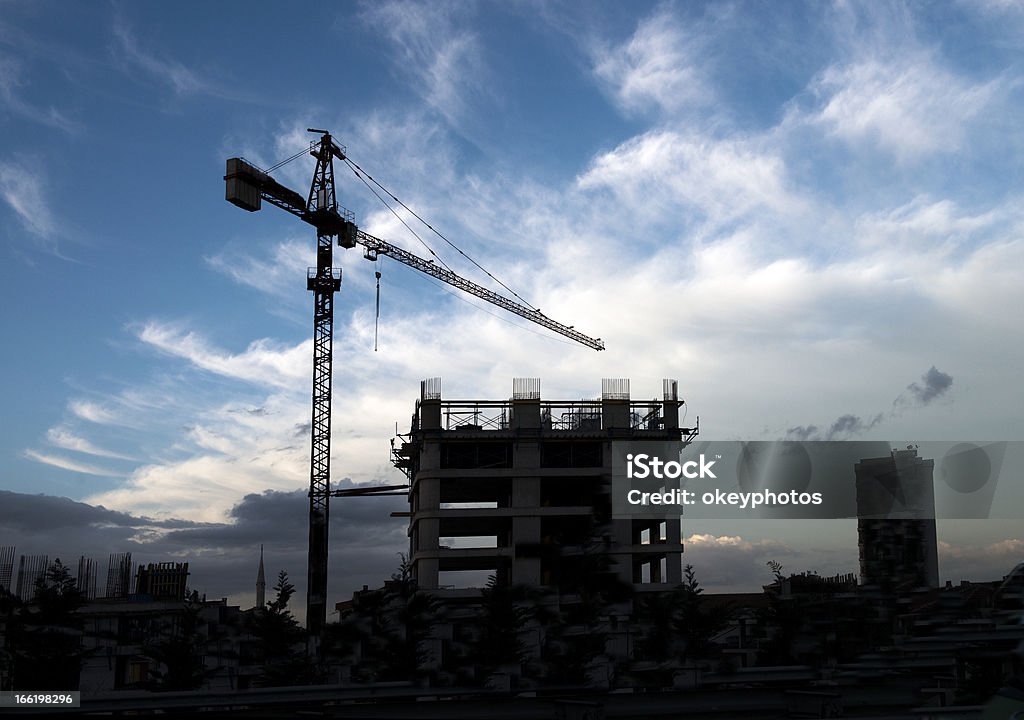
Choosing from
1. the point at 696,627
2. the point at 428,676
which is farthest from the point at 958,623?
the point at 696,627

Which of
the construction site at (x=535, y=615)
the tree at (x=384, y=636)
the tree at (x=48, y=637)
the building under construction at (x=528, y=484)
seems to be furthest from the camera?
the building under construction at (x=528, y=484)

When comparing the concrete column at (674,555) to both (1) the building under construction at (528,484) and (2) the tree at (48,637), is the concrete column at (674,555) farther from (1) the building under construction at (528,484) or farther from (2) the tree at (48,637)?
(2) the tree at (48,637)

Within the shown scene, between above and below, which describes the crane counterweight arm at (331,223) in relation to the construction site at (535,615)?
above

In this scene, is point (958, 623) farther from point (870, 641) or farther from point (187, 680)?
point (187, 680)

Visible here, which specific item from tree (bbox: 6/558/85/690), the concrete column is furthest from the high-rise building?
tree (bbox: 6/558/85/690)

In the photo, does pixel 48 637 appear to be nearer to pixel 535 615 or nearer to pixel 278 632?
pixel 278 632

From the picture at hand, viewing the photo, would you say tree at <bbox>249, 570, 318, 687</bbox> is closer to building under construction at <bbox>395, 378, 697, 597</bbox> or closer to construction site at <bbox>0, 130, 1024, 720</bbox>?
construction site at <bbox>0, 130, 1024, 720</bbox>

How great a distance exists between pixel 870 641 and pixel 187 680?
23708mm

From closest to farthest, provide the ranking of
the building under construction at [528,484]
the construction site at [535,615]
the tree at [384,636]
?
1. the construction site at [535,615]
2. the tree at [384,636]
3. the building under construction at [528,484]

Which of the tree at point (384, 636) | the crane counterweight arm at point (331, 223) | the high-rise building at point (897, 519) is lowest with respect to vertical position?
the tree at point (384, 636)

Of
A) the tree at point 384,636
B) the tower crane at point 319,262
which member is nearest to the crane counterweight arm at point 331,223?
the tower crane at point 319,262

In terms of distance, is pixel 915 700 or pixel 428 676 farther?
pixel 428 676

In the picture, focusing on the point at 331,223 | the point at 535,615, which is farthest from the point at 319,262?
the point at 535,615

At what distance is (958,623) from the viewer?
55.6 feet
